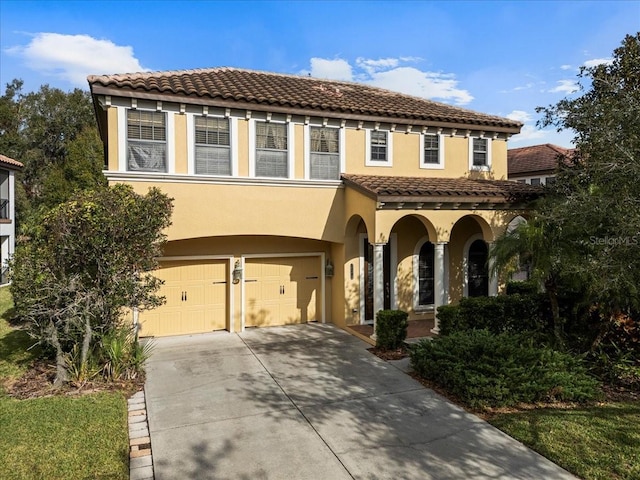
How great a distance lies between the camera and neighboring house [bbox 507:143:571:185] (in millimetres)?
29297

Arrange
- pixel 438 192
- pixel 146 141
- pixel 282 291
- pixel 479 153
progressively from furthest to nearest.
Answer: pixel 479 153 < pixel 282 291 < pixel 438 192 < pixel 146 141

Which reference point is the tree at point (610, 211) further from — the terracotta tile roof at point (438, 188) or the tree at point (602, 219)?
the terracotta tile roof at point (438, 188)

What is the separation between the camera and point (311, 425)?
6.82 metres

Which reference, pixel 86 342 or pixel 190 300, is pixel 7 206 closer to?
pixel 190 300

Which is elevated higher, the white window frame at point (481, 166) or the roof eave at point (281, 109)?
the roof eave at point (281, 109)

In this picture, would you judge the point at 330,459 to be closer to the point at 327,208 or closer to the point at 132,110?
the point at 327,208

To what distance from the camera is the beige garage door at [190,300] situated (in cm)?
1227

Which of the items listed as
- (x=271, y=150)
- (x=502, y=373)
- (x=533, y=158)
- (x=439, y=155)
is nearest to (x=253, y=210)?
(x=271, y=150)

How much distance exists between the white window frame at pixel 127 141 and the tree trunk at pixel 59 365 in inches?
172

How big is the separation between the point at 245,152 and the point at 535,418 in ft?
30.3

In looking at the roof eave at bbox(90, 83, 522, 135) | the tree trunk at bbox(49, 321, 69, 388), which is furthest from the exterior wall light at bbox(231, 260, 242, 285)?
the tree trunk at bbox(49, 321, 69, 388)

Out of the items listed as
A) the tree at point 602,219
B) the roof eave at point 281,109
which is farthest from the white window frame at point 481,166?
the tree at point 602,219

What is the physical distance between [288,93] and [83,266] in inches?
303

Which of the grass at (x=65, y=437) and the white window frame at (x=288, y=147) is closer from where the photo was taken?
the grass at (x=65, y=437)
